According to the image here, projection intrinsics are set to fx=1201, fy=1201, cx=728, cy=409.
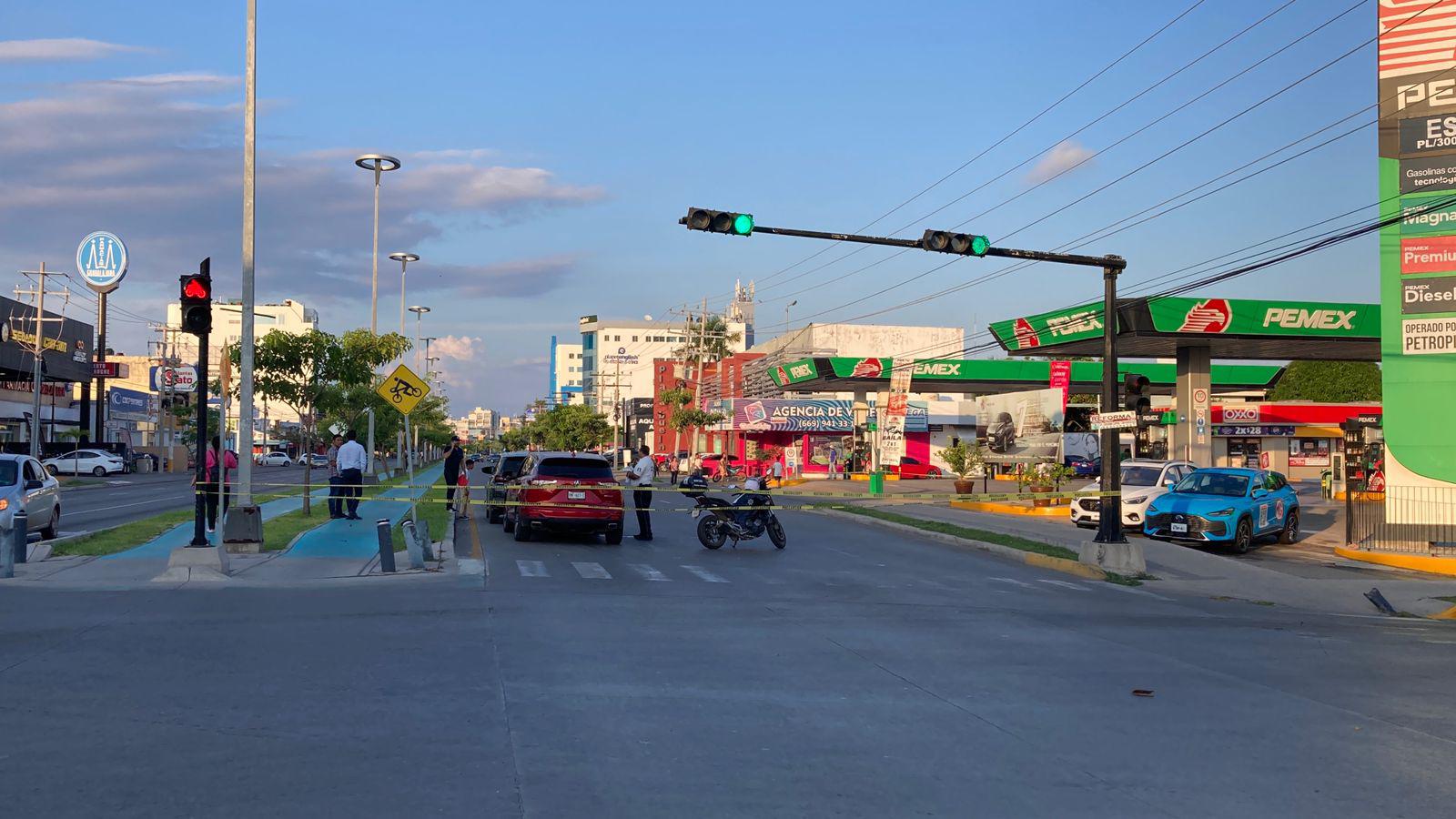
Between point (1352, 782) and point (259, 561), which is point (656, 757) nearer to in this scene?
point (1352, 782)

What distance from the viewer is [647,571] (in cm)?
1864

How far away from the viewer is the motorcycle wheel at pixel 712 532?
76.8 feet

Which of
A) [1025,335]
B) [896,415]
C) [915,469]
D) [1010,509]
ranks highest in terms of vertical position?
[1025,335]

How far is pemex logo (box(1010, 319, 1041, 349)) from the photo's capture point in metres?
40.0

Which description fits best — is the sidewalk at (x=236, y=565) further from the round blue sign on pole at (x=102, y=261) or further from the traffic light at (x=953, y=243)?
the round blue sign on pole at (x=102, y=261)

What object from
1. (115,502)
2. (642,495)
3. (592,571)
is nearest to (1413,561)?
(642,495)

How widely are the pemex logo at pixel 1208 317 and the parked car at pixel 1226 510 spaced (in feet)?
31.6

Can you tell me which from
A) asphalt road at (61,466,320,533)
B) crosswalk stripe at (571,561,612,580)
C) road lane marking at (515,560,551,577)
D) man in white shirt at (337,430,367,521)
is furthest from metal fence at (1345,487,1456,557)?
asphalt road at (61,466,320,533)

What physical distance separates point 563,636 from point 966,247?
1181cm

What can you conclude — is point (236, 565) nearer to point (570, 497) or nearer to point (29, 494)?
point (29, 494)

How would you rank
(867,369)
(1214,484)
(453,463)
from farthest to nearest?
(867,369) → (453,463) → (1214,484)

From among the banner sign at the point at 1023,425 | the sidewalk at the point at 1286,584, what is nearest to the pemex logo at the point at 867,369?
the banner sign at the point at 1023,425

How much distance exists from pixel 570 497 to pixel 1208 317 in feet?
73.8

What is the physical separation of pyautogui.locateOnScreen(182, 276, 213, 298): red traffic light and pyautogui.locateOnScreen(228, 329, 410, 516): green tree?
523 inches
